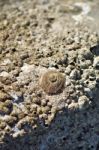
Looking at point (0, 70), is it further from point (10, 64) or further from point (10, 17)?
point (10, 17)

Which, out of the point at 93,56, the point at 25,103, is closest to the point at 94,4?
the point at 93,56

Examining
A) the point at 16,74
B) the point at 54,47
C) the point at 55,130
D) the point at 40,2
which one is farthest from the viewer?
the point at 40,2

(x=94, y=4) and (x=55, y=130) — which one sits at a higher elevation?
(x=94, y=4)

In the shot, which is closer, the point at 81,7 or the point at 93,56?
the point at 93,56
